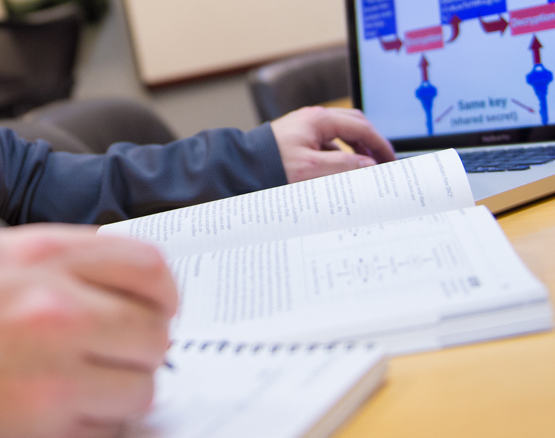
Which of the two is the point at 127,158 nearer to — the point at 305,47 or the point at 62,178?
the point at 62,178

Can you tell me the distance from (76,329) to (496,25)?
25.8 inches

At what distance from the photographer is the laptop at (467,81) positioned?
0.65 m

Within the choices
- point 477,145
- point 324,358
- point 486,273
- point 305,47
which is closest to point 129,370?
point 324,358

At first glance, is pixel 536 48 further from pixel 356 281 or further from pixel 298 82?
pixel 298 82

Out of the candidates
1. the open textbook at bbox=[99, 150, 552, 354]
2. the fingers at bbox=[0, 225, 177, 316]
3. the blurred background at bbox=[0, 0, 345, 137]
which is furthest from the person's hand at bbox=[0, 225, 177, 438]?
the blurred background at bbox=[0, 0, 345, 137]

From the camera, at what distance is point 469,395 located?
264 mm

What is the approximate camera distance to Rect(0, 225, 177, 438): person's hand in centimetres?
21

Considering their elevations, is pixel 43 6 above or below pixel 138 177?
above

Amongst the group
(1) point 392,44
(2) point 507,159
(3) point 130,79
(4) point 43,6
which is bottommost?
(3) point 130,79

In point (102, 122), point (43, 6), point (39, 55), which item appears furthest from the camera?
point (43, 6)

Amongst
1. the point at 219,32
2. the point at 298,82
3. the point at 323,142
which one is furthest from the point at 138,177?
the point at 219,32

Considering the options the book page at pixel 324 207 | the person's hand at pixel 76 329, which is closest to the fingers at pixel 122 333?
the person's hand at pixel 76 329

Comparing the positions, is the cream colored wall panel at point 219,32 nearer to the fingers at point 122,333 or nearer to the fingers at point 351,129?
the fingers at point 351,129

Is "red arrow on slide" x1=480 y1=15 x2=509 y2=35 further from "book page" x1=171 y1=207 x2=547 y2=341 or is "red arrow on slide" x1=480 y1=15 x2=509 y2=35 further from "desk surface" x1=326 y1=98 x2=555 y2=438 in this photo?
"desk surface" x1=326 y1=98 x2=555 y2=438
